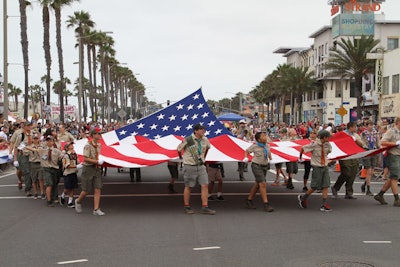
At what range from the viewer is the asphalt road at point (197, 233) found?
6809 millimetres

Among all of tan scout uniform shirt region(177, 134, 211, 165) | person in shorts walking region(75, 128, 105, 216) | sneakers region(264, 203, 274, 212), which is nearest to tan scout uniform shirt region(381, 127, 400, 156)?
sneakers region(264, 203, 274, 212)

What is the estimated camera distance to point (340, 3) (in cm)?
6781

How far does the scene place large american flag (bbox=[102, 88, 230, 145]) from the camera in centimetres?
1460

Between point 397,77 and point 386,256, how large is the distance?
35.5m

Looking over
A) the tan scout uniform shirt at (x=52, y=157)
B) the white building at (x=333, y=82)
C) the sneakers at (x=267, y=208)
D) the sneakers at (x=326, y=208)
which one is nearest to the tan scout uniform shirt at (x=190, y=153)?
the sneakers at (x=267, y=208)

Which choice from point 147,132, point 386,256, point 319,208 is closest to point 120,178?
point 147,132

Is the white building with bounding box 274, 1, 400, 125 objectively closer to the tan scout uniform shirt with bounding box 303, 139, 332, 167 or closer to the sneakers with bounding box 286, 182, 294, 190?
the sneakers with bounding box 286, 182, 294, 190

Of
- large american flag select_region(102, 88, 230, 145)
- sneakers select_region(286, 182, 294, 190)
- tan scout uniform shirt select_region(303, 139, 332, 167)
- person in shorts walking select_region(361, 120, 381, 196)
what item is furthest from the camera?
large american flag select_region(102, 88, 230, 145)

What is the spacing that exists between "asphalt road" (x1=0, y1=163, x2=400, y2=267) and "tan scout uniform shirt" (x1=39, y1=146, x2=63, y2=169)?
882 millimetres

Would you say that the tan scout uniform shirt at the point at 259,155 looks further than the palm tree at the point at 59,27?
No

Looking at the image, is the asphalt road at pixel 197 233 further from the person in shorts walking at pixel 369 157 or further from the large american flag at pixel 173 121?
the large american flag at pixel 173 121

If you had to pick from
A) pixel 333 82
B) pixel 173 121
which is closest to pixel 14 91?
pixel 333 82

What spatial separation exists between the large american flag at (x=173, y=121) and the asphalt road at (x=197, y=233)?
2584 millimetres

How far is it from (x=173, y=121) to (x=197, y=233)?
6.70m
